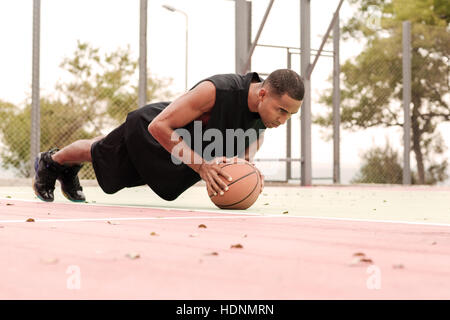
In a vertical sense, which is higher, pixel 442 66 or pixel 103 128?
pixel 442 66

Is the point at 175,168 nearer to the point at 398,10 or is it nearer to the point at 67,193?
the point at 67,193

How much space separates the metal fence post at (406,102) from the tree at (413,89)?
14.0 inches

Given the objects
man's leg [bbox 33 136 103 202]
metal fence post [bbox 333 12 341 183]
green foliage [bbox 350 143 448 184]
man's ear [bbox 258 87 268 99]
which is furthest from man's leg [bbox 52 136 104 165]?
green foliage [bbox 350 143 448 184]

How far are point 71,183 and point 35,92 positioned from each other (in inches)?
178

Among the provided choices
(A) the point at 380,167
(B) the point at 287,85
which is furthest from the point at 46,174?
(A) the point at 380,167

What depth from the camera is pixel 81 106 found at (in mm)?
9211

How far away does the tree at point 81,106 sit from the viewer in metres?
8.78

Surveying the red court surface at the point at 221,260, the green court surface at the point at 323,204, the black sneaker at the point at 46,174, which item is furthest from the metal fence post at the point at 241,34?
the red court surface at the point at 221,260

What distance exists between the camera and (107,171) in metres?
4.32

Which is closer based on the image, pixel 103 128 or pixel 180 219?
pixel 180 219

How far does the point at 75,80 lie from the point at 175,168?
17.4 ft

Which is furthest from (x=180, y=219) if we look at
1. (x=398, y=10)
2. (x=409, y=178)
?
(x=398, y=10)

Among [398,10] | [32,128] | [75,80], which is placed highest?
[398,10]

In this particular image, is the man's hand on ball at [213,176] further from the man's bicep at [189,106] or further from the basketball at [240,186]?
→ the man's bicep at [189,106]
